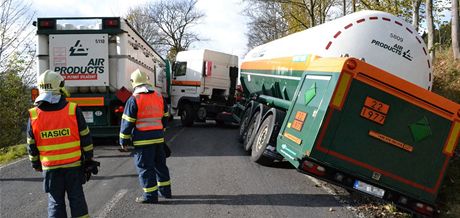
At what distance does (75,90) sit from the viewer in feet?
35.9

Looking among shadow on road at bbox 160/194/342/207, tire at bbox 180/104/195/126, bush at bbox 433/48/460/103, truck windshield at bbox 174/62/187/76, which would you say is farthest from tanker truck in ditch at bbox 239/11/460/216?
truck windshield at bbox 174/62/187/76

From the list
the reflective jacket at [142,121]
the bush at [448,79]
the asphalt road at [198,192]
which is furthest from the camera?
the bush at [448,79]

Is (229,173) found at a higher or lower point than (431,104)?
lower

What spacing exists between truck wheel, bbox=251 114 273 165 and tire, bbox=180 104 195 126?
28.9 ft

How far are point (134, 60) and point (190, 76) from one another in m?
→ 6.15

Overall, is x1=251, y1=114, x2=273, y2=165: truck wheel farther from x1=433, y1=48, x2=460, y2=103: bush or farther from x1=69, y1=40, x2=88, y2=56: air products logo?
x1=69, y1=40, x2=88, y2=56: air products logo

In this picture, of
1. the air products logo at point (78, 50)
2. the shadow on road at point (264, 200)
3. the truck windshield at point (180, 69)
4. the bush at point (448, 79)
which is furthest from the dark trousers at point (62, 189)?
the truck windshield at point (180, 69)

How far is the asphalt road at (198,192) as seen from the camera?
18.6 feet

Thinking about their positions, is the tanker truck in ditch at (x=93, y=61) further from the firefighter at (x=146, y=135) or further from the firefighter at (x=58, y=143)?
the firefighter at (x=58, y=143)

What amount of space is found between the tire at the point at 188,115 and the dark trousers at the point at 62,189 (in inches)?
524

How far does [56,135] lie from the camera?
14.6 ft

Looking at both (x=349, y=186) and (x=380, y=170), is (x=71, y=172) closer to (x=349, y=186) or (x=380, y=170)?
(x=349, y=186)

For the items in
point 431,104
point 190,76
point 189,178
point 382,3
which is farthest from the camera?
point 190,76

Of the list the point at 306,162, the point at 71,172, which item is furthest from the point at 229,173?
the point at 71,172
